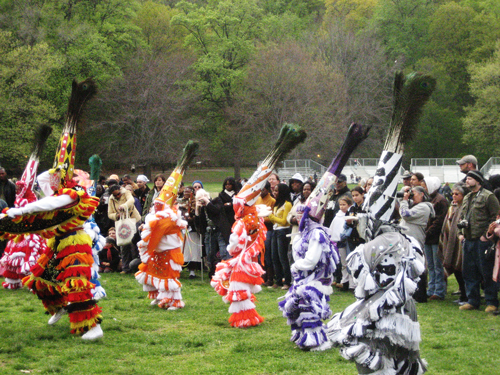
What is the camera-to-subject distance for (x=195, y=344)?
23.7 feet

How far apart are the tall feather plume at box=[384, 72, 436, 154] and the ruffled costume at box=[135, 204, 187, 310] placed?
16.1 feet

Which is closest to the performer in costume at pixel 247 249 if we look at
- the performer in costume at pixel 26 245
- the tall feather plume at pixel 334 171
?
the tall feather plume at pixel 334 171

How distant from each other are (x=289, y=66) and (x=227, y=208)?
110 feet

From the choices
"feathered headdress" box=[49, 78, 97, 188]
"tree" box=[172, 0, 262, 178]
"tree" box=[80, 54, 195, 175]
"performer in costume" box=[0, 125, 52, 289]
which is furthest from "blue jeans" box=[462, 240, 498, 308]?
"tree" box=[172, 0, 262, 178]

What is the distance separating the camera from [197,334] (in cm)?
764

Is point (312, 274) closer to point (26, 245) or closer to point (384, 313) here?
point (384, 313)

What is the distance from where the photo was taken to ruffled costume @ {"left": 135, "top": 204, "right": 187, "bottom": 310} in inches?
356

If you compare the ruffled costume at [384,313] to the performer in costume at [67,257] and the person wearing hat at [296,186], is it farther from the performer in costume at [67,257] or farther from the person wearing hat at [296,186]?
the person wearing hat at [296,186]

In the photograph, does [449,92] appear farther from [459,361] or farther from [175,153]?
[459,361]

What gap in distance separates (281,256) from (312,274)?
4283 mm

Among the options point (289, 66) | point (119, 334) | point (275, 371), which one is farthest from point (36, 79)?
point (275, 371)

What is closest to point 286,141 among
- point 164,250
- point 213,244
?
point 164,250

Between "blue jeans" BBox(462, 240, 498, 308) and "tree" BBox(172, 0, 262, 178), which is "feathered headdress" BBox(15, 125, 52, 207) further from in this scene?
"tree" BBox(172, 0, 262, 178)

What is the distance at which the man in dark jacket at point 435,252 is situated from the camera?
974cm
